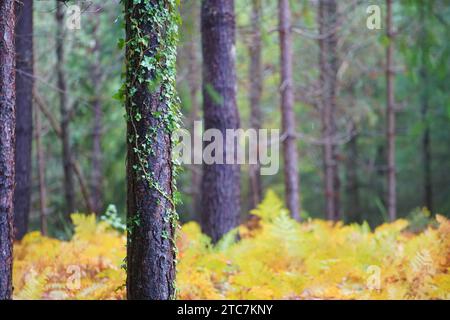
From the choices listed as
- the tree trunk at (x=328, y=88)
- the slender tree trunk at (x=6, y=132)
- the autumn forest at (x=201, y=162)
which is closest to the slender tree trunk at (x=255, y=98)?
the autumn forest at (x=201, y=162)

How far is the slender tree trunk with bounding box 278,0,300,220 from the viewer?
10.8m

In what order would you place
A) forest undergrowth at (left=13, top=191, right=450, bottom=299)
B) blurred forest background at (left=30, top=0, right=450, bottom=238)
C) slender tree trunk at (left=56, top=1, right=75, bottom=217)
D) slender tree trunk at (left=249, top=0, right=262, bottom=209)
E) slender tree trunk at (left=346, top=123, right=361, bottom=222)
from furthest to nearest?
slender tree trunk at (left=346, top=123, right=361, bottom=222), slender tree trunk at (left=249, top=0, right=262, bottom=209), blurred forest background at (left=30, top=0, right=450, bottom=238), slender tree trunk at (left=56, top=1, right=75, bottom=217), forest undergrowth at (left=13, top=191, right=450, bottom=299)

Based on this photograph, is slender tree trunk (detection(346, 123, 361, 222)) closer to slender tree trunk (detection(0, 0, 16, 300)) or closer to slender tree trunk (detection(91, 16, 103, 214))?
slender tree trunk (detection(91, 16, 103, 214))

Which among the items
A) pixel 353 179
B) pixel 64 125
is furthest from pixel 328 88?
pixel 64 125

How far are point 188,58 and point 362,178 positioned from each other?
11.6 meters

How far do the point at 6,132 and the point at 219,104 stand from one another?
402 cm

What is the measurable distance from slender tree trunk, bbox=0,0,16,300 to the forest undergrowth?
1.02m

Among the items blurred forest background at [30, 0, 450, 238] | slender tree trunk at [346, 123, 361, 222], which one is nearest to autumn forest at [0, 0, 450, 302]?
blurred forest background at [30, 0, 450, 238]

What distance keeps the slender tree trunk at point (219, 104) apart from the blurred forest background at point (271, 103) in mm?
3036

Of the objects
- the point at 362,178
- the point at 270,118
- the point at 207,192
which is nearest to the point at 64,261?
the point at 207,192

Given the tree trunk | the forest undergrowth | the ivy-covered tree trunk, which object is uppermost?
the tree trunk

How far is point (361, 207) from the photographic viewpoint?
24172mm

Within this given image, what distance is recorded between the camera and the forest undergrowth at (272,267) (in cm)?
585
